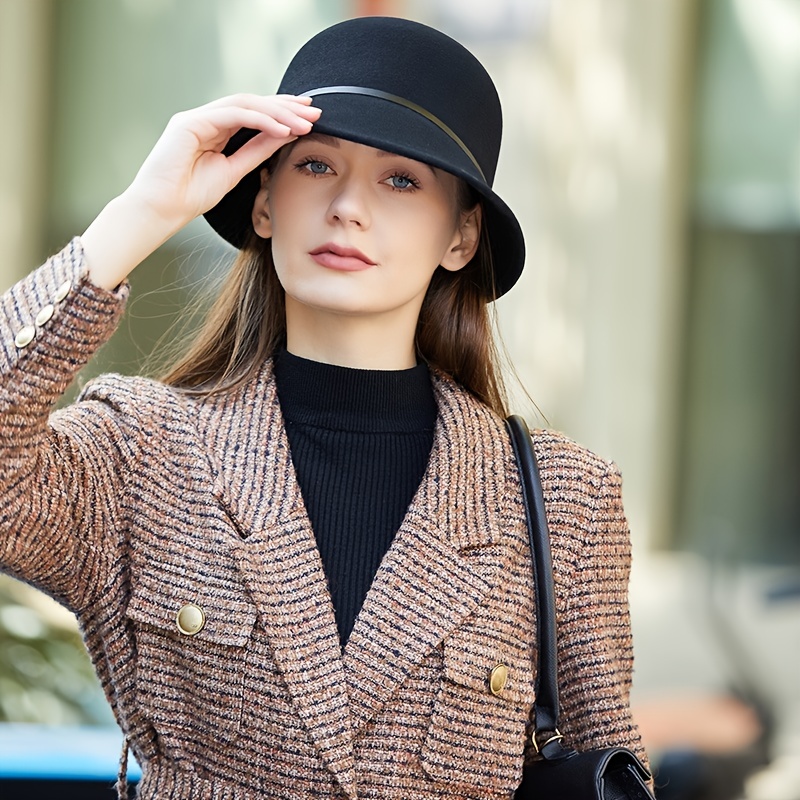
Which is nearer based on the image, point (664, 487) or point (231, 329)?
point (231, 329)

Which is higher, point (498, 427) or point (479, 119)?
point (479, 119)

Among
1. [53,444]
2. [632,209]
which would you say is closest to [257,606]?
[53,444]

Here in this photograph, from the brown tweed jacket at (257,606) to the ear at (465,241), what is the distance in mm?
385

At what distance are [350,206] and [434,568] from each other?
535 millimetres

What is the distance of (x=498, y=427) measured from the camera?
232 cm

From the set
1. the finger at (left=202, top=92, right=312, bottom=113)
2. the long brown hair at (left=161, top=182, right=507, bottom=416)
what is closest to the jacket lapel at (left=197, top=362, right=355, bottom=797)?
the long brown hair at (left=161, top=182, right=507, bottom=416)

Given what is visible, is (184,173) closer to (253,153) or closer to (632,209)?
(253,153)

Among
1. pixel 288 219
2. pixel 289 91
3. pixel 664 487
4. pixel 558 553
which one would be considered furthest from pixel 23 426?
pixel 664 487

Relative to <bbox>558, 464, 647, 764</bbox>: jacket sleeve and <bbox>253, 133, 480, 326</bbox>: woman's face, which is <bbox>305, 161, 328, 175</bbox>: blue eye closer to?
<bbox>253, 133, 480, 326</bbox>: woman's face

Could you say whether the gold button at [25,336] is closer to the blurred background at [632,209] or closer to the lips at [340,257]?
the lips at [340,257]

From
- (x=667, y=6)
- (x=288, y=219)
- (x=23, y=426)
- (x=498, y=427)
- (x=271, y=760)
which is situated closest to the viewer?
(x=23, y=426)

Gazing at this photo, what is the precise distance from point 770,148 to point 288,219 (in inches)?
188

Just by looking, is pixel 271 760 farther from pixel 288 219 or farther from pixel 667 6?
pixel 667 6

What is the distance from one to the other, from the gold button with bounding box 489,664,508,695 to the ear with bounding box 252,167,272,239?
0.76 metres
